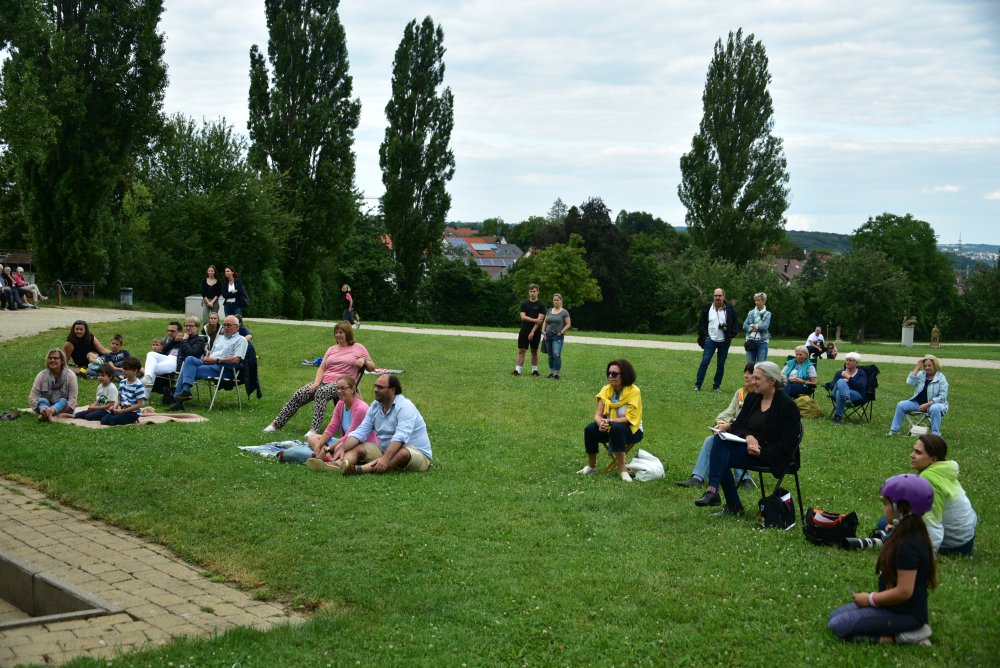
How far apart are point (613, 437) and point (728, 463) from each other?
1769 millimetres

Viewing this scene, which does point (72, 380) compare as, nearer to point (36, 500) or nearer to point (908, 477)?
point (36, 500)

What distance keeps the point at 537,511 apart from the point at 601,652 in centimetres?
326

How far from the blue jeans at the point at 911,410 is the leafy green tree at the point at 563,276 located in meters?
53.2

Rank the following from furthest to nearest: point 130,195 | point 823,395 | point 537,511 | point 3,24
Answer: point 130,195 < point 3,24 < point 823,395 < point 537,511

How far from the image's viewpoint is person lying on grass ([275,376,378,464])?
10.8 metres

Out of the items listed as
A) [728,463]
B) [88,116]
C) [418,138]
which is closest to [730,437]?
[728,463]

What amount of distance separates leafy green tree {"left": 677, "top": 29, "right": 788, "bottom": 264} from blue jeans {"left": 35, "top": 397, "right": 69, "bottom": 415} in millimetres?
50988

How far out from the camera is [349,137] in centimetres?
4881

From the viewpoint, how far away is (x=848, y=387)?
52.0ft

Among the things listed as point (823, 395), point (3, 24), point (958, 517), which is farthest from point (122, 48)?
point (958, 517)

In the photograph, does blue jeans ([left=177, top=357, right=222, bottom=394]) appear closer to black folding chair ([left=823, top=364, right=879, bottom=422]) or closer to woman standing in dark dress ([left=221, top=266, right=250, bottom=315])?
woman standing in dark dress ([left=221, top=266, right=250, bottom=315])

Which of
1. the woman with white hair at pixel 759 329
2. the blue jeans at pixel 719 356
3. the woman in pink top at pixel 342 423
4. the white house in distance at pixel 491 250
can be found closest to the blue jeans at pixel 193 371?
the woman in pink top at pixel 342 423

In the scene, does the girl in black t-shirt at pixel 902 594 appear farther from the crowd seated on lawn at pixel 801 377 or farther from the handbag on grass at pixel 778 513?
the crowd seated on lawn at pixel 801 377

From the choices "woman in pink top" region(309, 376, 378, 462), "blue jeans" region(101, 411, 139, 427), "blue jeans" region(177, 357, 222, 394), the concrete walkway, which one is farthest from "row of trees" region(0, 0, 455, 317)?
the concrete walkway
